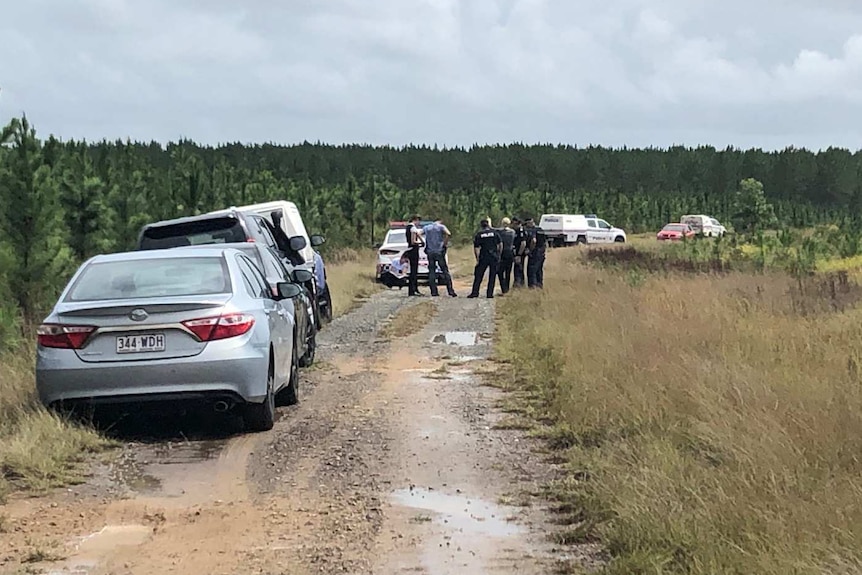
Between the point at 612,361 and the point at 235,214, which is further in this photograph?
the point at 235,214

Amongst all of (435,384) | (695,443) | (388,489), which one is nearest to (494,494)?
(388,489)

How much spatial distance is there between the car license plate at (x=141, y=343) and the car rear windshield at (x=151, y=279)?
0.44 metres

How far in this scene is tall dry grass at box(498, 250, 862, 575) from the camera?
537cm

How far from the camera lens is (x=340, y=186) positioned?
60531 millimetres

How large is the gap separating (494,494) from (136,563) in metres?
2.39

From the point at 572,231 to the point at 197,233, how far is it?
4654 centimetres

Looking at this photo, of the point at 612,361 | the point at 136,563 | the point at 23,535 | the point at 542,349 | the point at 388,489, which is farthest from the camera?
the point at 542,349

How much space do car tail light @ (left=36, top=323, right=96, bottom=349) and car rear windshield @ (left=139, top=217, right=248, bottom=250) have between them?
19.4ft

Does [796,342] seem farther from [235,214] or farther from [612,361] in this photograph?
[235,214]

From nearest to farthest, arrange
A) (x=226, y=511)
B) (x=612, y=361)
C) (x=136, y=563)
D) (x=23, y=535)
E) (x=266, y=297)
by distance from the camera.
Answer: (x=136, y=563) < (x=23, y=535) < (x=226, y=511) < (x=266, y=297) < (x=612, y=361)

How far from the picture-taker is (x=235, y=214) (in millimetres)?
14844

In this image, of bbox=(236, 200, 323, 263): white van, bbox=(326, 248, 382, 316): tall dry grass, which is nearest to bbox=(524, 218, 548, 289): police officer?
bbox=(326, 248, 382, 316): tall dry grass

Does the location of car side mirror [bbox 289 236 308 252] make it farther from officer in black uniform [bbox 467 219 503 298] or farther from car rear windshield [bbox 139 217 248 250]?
officer in black uniform [bbox 467 219 503 298]

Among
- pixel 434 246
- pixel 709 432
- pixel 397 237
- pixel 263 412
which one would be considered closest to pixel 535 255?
pixel 434 246
